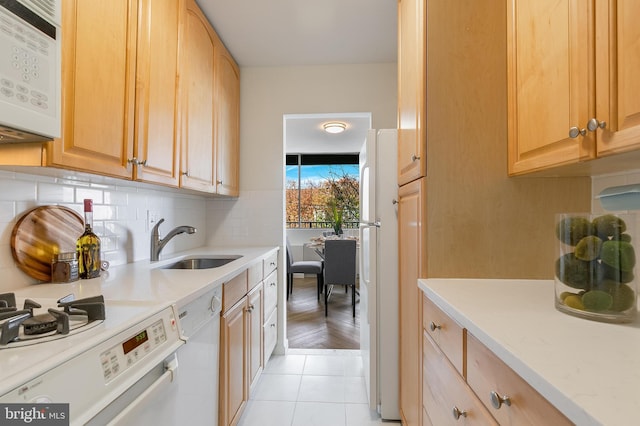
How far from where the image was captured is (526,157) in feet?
3.48

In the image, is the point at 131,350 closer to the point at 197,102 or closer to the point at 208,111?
the point at 197,102

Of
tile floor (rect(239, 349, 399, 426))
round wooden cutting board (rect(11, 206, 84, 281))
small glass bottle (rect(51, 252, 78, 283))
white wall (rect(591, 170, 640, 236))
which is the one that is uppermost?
white wall (rect(591, 170, 640, 236))

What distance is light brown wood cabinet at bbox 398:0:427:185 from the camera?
3.96 ft

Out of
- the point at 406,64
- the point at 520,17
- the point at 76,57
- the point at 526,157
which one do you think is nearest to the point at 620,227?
the point at 526,157

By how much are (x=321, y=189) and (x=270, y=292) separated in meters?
4.16

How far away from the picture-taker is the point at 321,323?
133 inches

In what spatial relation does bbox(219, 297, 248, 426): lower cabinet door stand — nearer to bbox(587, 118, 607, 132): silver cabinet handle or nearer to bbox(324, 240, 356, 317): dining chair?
bbox(587, 118, 607, 132): silver cabinet handle

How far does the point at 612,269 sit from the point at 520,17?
92cm

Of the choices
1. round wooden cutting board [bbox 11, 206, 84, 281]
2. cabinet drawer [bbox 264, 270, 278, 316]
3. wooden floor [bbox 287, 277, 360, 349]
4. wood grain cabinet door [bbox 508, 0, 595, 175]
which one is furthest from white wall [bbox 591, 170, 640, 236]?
wooden floor [bbox 287, 277, 360, 349]

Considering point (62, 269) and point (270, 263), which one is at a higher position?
point (62, 269)

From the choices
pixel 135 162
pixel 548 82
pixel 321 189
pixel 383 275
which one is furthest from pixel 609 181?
pixel 321 189

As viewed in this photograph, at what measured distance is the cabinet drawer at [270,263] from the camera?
7.20ft

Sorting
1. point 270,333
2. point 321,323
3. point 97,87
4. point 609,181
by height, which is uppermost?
point 97,87

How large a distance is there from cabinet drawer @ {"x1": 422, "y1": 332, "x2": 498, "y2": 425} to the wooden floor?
1744 millimetres
